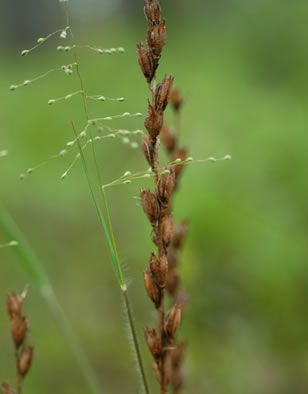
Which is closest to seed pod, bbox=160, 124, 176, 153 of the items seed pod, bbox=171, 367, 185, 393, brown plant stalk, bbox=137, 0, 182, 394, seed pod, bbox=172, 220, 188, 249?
seed pod, bbox=172, 220, 188, 249

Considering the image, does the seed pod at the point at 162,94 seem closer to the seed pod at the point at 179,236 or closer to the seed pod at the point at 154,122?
the seed pod at the point at 154,122

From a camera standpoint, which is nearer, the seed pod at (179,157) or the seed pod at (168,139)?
the seed pod at (179,157)

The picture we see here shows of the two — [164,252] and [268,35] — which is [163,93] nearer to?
[164,252]

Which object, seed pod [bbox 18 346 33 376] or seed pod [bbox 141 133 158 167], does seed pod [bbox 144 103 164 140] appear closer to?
seed pod [bbox 141 133 158 167]

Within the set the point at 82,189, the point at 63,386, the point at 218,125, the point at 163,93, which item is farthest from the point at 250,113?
the point at 163,93

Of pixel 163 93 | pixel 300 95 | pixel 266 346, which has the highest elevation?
pixel 163 93

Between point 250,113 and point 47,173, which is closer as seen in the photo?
point 47,173

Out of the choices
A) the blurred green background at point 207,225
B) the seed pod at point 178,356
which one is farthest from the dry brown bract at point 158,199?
the seed pod at point 178,356
